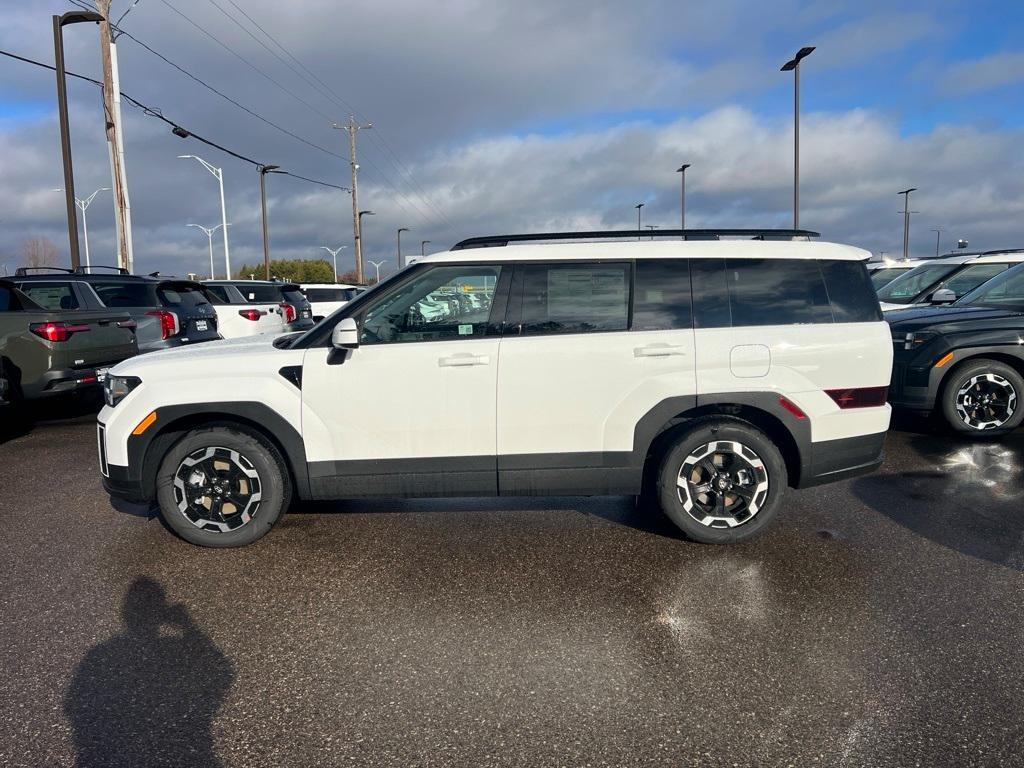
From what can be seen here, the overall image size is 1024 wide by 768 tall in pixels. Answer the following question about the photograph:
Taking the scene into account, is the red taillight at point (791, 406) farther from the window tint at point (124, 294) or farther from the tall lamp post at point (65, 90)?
the tall lamp post at point (65, 90)

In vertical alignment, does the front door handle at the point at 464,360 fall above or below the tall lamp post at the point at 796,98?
below

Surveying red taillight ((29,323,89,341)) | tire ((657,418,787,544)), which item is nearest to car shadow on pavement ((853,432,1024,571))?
tire ((657,418,787,544))

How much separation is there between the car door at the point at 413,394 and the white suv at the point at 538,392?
12 mm

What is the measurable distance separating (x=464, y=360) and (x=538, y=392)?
0.47 metres

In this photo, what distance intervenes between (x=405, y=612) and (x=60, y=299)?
352 inches

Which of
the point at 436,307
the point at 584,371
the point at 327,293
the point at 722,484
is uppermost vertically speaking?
the point at 327,293

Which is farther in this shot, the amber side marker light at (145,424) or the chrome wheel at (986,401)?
the chrome wheel at (986,401)

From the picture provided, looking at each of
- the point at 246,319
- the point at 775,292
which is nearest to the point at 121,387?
the point at 775,292

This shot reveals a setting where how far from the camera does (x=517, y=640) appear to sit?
332 cm

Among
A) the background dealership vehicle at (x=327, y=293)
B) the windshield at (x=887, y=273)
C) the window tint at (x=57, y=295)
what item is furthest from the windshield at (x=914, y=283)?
the background dealership vehicle at (x=327, y=293)

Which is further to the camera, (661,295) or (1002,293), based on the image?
(1002,293)

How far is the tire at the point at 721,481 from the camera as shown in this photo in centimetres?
437

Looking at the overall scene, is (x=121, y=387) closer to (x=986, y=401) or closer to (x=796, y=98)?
(x=986, y=401)

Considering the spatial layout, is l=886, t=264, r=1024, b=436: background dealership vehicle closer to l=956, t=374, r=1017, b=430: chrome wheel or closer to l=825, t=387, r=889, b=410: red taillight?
l=956, t=374, r=1017, b=430: chrome wheel
